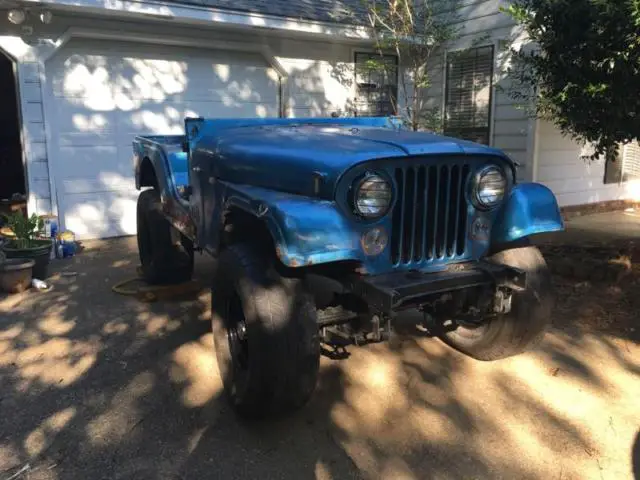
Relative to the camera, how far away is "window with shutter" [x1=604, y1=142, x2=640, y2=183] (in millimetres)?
9516

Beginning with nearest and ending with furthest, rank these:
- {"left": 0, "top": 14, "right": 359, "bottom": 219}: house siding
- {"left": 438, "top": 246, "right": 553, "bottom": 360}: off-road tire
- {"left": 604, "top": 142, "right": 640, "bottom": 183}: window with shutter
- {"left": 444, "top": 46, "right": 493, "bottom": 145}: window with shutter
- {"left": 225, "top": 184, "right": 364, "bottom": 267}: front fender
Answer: {"left": 225, "top": 184, "right": 364, "bottom": 267}: front fender → {"left": 438, "top": 246, "right": 553, "bottom": 360}: off-road tire → {"left": 0, "top": 14, "right": 359, "bottom": 219}: house siding → {"left": 444, "top": 46, "right": 493, "bottom": 145}: window with shutter → {"left": 604, "top": 142, "right": 640, "bottom": 183}: window with shutter

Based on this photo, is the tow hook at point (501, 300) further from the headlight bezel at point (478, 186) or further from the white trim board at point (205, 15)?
the white trim board at point (205, 15)

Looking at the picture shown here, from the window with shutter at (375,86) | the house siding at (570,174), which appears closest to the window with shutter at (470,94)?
the house siding at (570,174)

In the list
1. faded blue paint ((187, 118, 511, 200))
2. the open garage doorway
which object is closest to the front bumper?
faded blue paint ((187, 118, 511, 200))

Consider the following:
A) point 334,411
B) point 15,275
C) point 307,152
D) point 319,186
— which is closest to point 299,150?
point 307,152

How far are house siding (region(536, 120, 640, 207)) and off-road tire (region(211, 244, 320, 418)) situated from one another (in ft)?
21.4

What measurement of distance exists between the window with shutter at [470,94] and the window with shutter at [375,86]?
97cm

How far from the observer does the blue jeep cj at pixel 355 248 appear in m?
2.63

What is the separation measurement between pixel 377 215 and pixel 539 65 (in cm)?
287

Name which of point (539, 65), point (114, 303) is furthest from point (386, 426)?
point (539, 65)

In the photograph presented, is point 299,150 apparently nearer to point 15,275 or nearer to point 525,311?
point 525,311

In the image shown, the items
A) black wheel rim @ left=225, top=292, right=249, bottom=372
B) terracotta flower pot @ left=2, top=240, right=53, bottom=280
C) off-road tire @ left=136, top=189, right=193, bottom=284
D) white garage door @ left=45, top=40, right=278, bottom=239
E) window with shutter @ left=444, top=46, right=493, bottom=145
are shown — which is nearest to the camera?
black wheel rim @ left=225, top=292, right=249, bottom=372

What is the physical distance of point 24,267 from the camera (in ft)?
17.4

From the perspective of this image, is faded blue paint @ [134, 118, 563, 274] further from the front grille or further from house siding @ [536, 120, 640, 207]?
house siding @ [536, 120, 640, 207]
